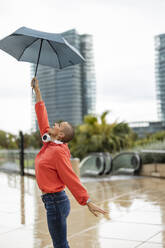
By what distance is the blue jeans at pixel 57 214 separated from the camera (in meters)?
3.74

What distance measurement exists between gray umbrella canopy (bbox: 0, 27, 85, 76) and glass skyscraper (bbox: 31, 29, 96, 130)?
158 ft

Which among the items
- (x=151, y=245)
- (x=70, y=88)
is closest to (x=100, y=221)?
(x=151, y=245)

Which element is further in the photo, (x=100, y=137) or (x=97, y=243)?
(x=100, y=137)

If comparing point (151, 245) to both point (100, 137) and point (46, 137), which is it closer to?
point (46, 137)

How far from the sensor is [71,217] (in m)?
7.62

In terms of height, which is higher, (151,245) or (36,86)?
(36,86)

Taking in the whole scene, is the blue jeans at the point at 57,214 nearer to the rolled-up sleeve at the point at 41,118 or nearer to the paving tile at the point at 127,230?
the rolled-up sleeve at the point at 41,118

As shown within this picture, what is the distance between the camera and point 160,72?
56188 mm

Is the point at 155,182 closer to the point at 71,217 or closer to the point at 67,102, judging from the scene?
the point at 71,217

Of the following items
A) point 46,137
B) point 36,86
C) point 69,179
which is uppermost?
point 36,86

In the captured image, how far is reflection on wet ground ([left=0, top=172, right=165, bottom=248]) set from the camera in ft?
19.4

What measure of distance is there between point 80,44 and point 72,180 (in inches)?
2416

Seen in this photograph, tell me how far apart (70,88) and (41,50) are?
54.1 meters

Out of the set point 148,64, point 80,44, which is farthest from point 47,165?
point 80,44
